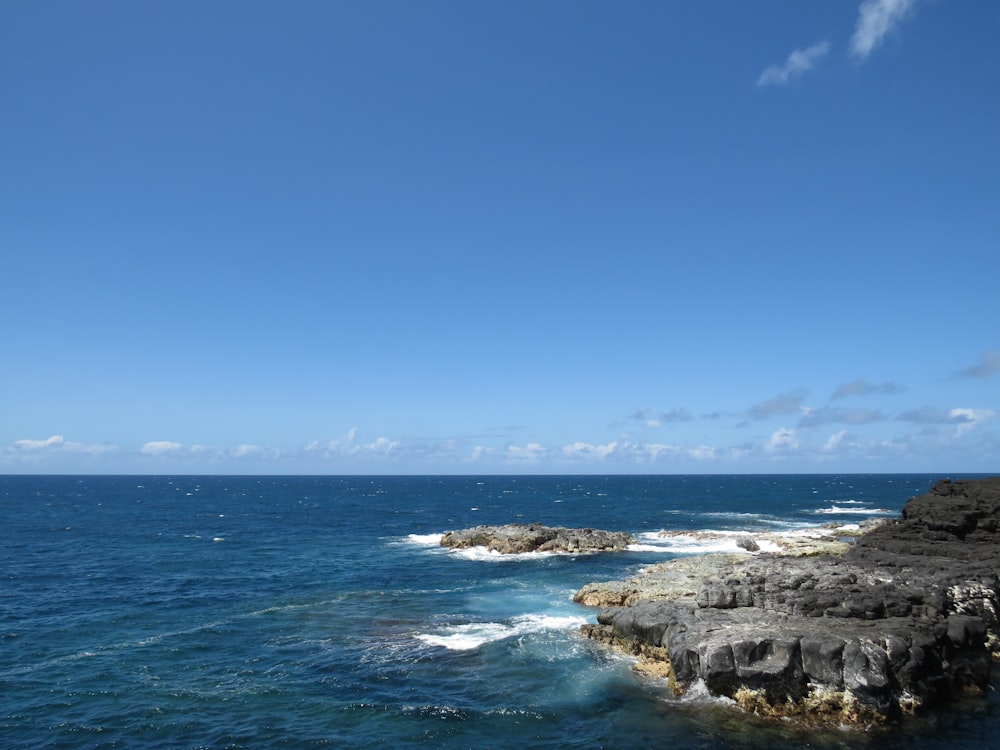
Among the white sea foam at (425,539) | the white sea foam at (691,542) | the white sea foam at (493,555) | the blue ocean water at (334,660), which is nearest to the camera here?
the blue ocean water at (334,660)

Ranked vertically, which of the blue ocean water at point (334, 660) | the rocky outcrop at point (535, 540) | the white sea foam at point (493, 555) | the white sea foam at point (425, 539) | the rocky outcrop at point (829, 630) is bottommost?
the white sea foam at point (425, 539)

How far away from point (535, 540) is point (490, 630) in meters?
34.6

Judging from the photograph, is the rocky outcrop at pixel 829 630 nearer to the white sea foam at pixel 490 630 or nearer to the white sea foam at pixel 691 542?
the white sea foam at pixel 490 630

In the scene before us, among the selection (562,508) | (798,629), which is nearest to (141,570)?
(798,629)

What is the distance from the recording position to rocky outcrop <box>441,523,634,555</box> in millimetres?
70875

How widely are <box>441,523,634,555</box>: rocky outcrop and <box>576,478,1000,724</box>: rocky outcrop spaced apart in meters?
24.8

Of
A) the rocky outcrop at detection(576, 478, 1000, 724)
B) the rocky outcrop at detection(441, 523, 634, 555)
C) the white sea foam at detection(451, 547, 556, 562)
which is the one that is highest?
the rocky outcrop at detection(576, 478, 1000, 724)

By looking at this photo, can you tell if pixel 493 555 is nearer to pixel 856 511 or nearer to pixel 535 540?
pixel 535 540

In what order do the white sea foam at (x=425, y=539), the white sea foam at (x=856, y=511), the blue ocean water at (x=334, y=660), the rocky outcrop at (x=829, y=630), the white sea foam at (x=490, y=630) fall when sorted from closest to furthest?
the blue ocean water at (x=334, y=660)
the rocky outcrop at (x=829, y=630)
the white sea foam at (x=490, y=630)
the white sea foam at (x=425, y=539)
the white sea foam at (x=856, y=511)

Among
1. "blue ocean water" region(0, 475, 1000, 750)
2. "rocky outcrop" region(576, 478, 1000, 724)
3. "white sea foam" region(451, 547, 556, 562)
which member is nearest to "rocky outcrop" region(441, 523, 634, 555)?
"white sea foam" region(451, 547, 556, 562)

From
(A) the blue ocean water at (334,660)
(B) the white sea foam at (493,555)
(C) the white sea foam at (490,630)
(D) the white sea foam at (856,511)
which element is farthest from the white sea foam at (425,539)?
(D) the white sea foam at (856,511)

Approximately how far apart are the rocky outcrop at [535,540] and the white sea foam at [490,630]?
97.3 ft

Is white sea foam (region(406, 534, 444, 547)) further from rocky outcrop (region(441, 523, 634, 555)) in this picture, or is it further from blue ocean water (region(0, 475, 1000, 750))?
blue ocean water (region(0, 475, 1000, 750))

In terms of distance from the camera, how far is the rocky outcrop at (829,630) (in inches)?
1017
